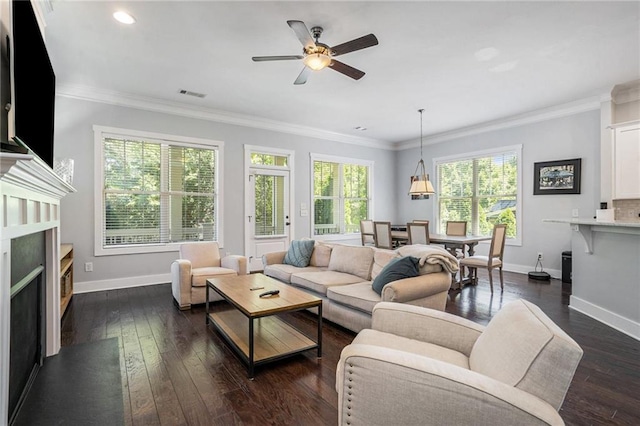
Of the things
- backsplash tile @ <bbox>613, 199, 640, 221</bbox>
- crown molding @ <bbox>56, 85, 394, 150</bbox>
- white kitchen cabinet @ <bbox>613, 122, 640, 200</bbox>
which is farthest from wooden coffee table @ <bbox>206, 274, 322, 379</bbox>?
backsplash tile @ <bbox>613, 199, 640, 221</bbox>

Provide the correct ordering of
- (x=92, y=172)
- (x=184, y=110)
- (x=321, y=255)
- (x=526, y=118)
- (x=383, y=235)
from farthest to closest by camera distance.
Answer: (x=526, y=118) < (x=383, y=235) < (x=184, y=110) < (x=92, y=172) < (x=321, y=255)

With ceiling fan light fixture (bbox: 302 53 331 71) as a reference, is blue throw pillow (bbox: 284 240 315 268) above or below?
below

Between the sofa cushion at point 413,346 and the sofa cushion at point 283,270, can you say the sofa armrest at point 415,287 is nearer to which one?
the sofa cushion at point 413,346

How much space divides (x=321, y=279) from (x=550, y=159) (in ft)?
15.4

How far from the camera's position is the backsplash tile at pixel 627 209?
14.7ft

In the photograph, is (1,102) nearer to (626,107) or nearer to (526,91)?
(526,91)

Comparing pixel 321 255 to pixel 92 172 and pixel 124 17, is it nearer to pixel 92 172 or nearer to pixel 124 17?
pixel 124 17

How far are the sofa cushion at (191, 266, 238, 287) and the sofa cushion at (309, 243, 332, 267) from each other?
41.3 inches

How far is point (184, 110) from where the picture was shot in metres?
5.17

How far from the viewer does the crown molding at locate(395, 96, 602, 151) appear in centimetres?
495

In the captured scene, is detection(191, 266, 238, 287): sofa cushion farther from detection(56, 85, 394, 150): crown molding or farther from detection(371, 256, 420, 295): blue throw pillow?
detection(56, 85, 394, 150): crown molding

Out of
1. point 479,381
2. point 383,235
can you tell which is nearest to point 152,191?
point 383,235

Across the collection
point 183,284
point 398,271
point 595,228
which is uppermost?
point 595,228

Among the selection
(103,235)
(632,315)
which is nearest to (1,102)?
(103,235)
